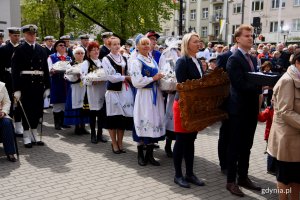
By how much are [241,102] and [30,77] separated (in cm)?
388

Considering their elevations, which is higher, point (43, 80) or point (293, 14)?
point (293, 14)

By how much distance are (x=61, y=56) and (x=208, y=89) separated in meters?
4.73

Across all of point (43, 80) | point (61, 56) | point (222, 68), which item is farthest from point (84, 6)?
point (222, 68)

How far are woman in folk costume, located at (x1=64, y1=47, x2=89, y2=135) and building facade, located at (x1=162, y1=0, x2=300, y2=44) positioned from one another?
82.4 ft

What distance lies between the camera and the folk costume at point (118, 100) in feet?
20.4

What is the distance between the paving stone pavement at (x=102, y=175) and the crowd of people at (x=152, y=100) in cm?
21

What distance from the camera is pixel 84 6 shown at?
21734 millimetres

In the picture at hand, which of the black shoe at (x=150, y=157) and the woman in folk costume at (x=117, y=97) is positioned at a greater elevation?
the woman in folk costume at (x=117, y=97)

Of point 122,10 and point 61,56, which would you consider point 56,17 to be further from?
point 61,56

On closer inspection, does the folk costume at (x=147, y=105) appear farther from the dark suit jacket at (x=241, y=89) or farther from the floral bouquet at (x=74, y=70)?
the floral bouquet at (x=74, y=70)

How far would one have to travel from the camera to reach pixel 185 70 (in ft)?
15.1

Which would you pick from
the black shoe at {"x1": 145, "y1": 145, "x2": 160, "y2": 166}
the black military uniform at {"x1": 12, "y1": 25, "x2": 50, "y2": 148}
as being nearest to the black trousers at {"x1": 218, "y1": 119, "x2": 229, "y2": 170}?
the black shoe at {"x1": 145, "y1": 145, "x2": 160, "y2": 166}

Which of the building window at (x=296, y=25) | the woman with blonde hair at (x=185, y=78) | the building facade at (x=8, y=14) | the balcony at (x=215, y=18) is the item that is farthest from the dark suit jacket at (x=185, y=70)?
the balcony at (x=215, y=18)

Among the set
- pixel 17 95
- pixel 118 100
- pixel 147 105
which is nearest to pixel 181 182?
pixel 147 105
